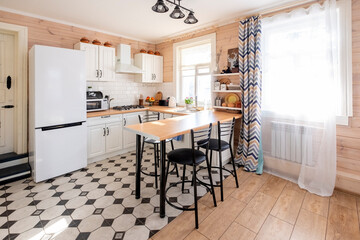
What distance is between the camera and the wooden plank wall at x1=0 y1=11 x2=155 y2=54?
317cm

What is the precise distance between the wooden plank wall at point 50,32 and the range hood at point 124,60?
424 millimetres

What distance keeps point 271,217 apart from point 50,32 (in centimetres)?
452

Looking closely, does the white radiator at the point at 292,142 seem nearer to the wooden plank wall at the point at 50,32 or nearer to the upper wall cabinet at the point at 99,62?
the upper wall cabinet at the point at 99,62

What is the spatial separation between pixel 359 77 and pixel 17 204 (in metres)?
4.45

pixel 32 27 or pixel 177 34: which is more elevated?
pixel 177 34

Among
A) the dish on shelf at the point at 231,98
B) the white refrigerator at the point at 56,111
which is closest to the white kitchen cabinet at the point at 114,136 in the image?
the white refrigerator at the point at 56,111

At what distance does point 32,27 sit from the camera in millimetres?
3307

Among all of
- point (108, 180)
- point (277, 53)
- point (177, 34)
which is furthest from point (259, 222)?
point (177, 34)

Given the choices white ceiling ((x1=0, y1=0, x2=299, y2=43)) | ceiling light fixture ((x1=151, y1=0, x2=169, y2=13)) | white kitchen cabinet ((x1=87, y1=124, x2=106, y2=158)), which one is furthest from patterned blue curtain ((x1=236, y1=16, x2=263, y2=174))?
white kitchen cabinet ((x1=87, y1=124, x2=106, y2=158))

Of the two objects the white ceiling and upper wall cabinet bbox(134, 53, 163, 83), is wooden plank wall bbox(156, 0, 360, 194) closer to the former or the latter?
the white ceiling

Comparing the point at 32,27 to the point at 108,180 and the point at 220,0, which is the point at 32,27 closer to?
the point at 108,180

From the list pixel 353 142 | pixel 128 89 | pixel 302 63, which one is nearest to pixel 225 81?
pixel 302 63

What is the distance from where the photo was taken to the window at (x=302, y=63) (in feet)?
7.95

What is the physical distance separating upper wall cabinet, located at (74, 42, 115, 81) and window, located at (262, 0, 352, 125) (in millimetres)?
2995
